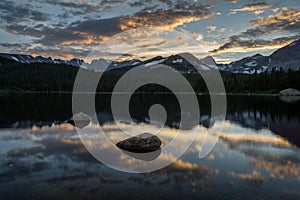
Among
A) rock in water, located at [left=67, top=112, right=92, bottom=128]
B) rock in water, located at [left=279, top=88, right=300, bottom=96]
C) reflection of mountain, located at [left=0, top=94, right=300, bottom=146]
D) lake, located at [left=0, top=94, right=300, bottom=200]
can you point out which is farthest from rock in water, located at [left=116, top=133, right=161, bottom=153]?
rock in water, located at [left=279, top=88, right=300, bottom=96]

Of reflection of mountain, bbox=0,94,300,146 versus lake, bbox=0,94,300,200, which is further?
reflection of mountain, bbox=0,94,300,146

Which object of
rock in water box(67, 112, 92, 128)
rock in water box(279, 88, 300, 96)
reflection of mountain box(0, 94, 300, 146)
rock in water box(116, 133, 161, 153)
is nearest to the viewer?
rock in water box(116, 133, 161, 153)

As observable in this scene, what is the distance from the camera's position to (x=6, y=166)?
54.7 ft

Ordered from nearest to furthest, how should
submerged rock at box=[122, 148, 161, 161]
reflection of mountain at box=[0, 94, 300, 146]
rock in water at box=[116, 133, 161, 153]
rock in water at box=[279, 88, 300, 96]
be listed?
submerged rock at box=[122, 148, 161, 161] < rock in water at box=[116, 133, 161, 153] < reflection of mountain at box=[0, 94, 300, 146] < rock in water at box=[279, 88, 300, 96]

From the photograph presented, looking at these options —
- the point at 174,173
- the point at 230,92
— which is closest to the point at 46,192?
the point at 174,173

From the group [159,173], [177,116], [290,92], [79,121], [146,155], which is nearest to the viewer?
[159,173]

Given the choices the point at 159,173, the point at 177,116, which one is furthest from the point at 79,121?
the point at 159,173

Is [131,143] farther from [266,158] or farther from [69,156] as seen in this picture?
[266,158]

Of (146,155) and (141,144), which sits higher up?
(141,144)

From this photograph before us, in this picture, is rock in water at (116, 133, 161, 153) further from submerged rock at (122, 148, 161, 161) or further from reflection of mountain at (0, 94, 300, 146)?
reflection of mountain at (0, 94, 300, 146)

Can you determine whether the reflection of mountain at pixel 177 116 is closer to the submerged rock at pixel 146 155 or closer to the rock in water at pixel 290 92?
the submerged rock at pixel 146 155

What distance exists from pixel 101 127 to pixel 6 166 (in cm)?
1635

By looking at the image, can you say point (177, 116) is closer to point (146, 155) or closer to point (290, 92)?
point (146, 155)

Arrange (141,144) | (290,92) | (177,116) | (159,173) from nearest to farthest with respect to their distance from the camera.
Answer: (159,173), (141,144), (177,116), (290,92)
